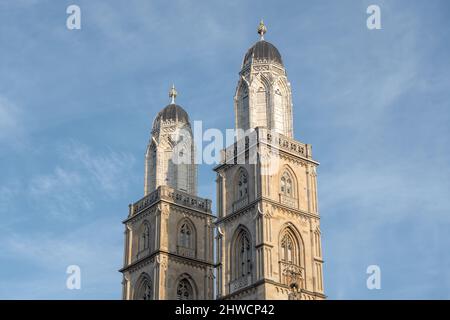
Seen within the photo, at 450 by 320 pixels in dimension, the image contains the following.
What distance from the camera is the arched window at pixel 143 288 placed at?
3164 inches

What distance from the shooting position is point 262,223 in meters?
68.3

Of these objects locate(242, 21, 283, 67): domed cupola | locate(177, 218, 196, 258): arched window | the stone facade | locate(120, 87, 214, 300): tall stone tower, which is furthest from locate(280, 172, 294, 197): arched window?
locate(177, 218, 196, 258): arched window

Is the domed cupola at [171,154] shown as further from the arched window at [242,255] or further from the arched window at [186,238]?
the arched window at [242,255]

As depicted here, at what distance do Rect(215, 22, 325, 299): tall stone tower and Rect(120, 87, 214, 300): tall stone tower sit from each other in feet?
31.4

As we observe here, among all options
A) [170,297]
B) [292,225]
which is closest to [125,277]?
[170,297]

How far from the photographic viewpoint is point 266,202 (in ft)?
227

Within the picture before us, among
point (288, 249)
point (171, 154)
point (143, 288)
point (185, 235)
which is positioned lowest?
point (143, 288)

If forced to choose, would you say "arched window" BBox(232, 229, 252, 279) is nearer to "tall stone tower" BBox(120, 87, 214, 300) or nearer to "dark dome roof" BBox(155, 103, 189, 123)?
"tall stone tower" BBox(120, 87, 214, 300)

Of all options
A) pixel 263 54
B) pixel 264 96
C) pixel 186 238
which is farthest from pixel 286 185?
pixel 186 238

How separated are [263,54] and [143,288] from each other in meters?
23.3

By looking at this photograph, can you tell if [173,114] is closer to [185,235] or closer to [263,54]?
[185,235]

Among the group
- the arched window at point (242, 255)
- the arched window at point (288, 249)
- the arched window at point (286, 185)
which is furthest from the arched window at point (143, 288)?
the arched window at point (286, 185)

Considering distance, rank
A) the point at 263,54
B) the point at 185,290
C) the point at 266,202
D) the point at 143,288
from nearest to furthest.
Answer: the point at 266,202
the point at 263,54
the point at 143,288
the point at 185,290

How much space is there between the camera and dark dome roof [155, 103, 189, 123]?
292 feet
